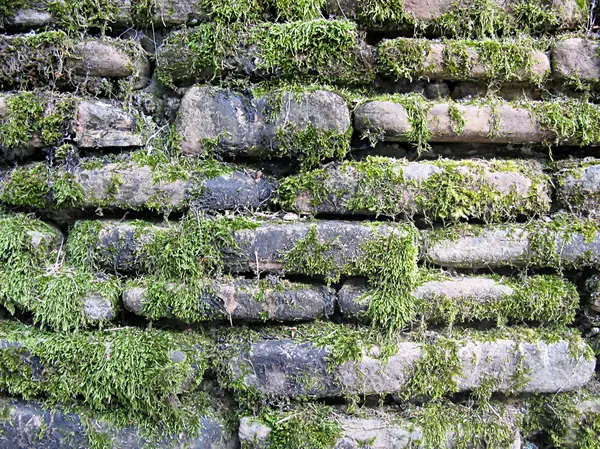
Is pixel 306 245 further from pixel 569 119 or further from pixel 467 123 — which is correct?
pixel 569 119

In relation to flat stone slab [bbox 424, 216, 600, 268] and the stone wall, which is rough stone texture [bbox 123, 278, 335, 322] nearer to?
the stone wall

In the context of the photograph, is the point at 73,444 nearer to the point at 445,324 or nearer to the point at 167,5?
the point at 445,324

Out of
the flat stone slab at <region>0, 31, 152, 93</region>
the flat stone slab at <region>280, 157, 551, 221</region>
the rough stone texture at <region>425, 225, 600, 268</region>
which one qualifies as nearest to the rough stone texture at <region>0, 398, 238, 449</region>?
the flat stone slab at <region>280, 157, 551, 221</region>

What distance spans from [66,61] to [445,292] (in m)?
1.34

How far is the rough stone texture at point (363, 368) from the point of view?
4.32ft

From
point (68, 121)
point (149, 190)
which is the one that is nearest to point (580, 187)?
point (149, 190)

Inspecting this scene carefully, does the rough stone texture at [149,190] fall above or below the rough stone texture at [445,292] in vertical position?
above

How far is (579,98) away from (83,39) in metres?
1.56

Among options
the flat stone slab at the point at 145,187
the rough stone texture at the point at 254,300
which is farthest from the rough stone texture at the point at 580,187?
the flat stone slab at the point at 145,187

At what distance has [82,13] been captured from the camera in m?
1.43

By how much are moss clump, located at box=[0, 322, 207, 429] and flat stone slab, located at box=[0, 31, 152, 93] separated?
77cm

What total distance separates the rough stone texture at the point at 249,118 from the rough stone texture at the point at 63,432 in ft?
2.70

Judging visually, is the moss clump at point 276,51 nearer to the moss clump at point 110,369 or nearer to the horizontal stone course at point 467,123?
the horizontal stone course at point 467,123

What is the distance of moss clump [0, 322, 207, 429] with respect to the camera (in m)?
1.28
